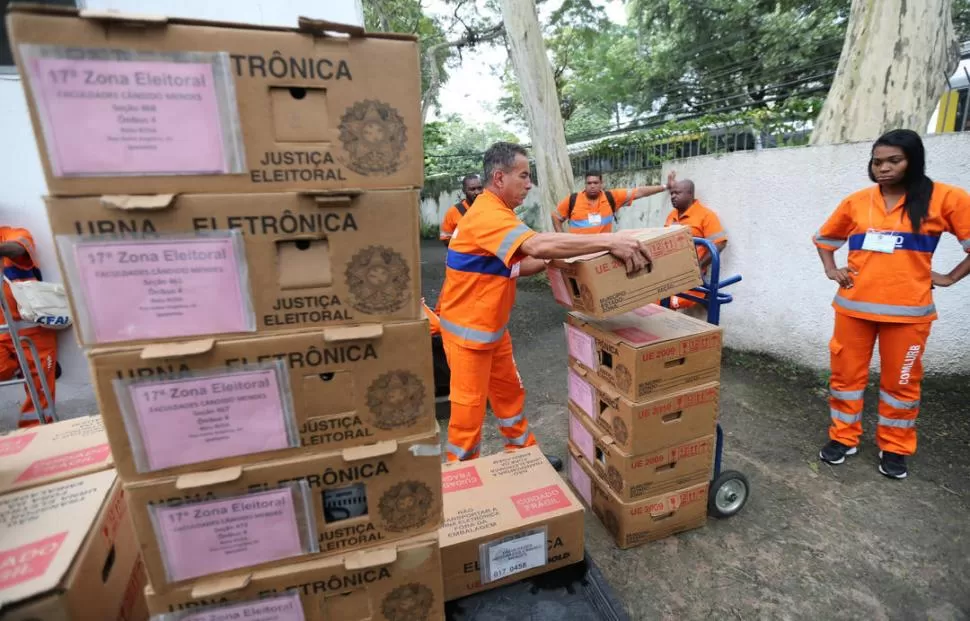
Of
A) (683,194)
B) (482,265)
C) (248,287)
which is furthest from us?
(683,194)

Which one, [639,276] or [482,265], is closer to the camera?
[639,276]

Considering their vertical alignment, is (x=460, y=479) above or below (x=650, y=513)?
above

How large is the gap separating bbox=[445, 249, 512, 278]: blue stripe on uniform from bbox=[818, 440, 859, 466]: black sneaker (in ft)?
8.04

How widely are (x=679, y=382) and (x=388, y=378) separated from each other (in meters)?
1.50

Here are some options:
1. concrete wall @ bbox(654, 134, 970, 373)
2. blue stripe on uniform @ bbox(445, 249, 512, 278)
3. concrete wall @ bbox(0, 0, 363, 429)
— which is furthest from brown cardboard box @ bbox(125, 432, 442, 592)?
concrete wall @ bbox(654, 134, 970, 373)

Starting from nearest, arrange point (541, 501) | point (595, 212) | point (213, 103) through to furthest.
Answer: point (213, 103), point (541, 501), point (595, 212)

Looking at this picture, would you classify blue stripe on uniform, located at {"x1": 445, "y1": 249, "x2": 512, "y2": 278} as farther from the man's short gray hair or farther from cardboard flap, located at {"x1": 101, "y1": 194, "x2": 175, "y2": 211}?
cardboard flap, located at {"x1": 101, "y1": 194, "x2": 175, "y2": 211}

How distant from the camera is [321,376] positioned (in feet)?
4.14

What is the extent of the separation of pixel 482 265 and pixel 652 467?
4.30 feet

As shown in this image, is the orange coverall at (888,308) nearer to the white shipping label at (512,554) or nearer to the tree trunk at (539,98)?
Answer: the white shipping label at (512,554)

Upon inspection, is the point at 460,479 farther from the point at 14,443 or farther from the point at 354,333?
the point at 14,443

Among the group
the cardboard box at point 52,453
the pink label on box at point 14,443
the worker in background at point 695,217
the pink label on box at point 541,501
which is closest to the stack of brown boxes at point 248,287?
the pink label on box at point 541,501

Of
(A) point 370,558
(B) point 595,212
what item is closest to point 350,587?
(A) point 370,558

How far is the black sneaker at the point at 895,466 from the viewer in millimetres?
2863
